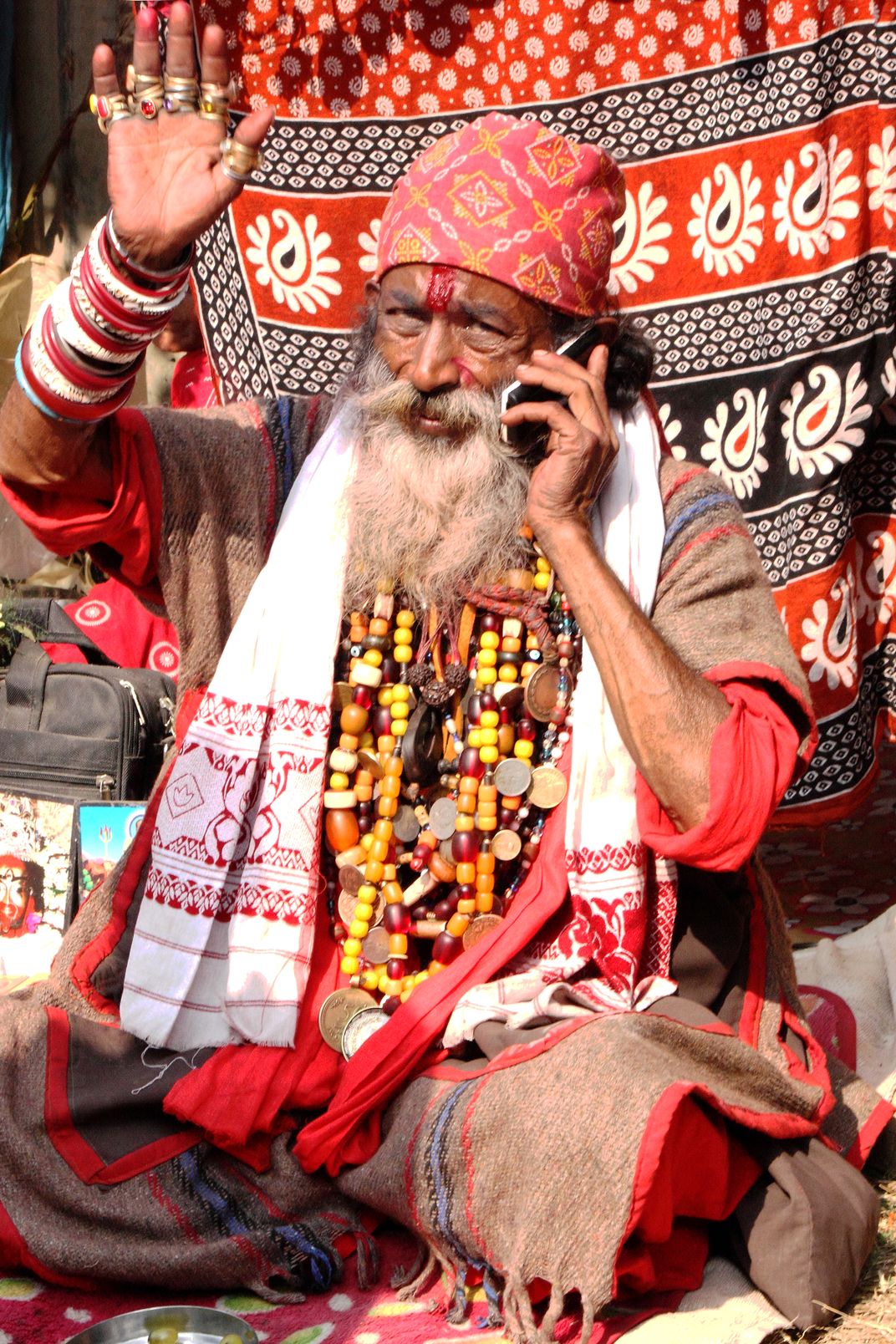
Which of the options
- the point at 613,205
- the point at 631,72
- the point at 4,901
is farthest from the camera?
the point at 4,901

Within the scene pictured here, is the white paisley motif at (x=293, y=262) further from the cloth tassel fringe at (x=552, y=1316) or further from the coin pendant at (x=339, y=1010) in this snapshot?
the cloth tassel fringe at (x=552, y=1316)

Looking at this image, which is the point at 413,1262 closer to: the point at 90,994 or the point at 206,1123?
the point at 206,1123

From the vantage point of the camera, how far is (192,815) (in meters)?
2.97

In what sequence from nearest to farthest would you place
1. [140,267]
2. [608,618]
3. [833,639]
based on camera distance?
[140,267] → [608,618] → [833,639]

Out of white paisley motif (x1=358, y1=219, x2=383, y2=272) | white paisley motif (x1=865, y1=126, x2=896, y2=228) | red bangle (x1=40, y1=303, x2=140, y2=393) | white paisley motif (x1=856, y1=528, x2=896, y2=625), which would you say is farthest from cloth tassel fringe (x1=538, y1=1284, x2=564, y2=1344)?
white paisley motif (x1=358, y1=219, x2=383, y2=272)

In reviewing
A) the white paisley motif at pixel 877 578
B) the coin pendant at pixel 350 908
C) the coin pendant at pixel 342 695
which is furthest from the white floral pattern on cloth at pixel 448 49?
the coin pendant at pixel 350 908

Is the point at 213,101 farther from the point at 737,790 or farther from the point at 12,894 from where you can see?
the point at 12,894

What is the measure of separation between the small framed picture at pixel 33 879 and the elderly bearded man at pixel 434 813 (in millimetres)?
1267

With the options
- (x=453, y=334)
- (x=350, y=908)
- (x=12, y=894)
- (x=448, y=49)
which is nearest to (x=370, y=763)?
(x=350, y=908)

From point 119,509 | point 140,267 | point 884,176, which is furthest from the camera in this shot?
point 884,176

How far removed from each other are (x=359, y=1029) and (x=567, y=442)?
118cm

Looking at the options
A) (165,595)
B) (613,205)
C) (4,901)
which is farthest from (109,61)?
(4,901)

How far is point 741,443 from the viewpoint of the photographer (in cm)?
422

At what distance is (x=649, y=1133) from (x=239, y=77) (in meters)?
3.15
